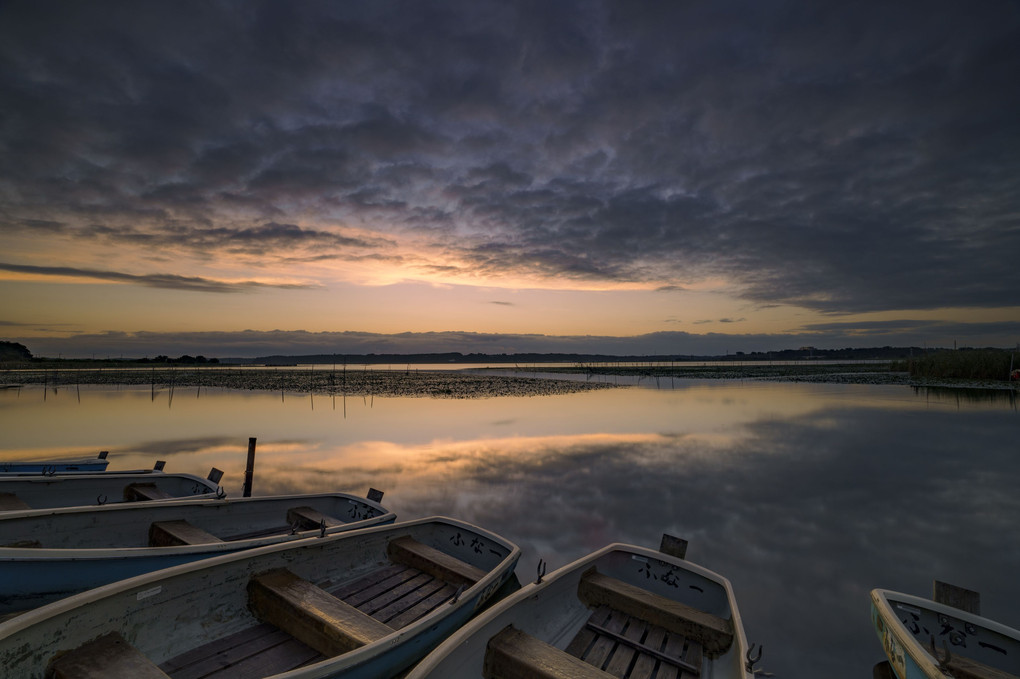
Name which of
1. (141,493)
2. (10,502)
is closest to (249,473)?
(141,493)

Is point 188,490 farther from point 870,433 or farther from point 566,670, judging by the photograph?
point 870,433

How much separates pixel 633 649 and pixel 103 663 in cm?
487

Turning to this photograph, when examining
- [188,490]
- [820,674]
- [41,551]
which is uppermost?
[41,551]

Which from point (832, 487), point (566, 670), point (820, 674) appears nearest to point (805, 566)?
point (820, 674)

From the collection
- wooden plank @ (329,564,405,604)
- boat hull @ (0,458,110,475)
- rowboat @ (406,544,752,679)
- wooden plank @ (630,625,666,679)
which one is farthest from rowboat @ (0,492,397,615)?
boat hull @ (0,458,110,475)

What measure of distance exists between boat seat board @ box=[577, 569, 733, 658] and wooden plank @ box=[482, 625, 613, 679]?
5.50ft

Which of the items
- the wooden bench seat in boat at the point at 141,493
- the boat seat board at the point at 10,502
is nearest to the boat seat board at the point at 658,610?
the wooden bench seat in boat at the point at 141,493

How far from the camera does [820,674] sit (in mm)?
5742

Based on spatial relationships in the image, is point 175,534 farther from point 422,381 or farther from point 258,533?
point 422,381

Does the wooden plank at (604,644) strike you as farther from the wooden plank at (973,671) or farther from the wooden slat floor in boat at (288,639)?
the wooden plank at (973,671)

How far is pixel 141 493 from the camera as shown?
977 cm

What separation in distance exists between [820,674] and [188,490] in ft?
40.5

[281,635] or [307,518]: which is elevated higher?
[281,635]

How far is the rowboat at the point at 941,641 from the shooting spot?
4215 mm
